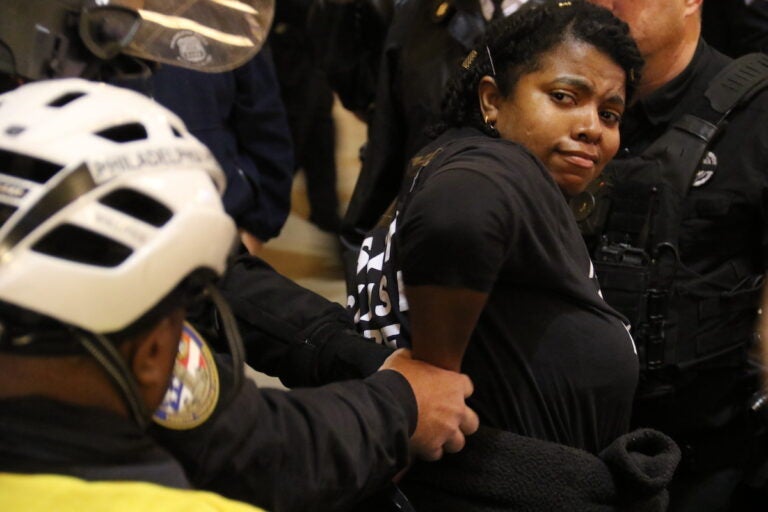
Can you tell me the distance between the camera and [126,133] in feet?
3.36

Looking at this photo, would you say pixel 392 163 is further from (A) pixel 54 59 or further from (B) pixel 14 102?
(B) pixel 14 102

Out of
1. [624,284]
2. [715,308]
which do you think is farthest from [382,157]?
[715,308]

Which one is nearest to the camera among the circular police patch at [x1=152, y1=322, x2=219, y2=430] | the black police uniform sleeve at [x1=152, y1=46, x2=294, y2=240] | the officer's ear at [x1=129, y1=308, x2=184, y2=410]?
the officer's ear at [x1=129, y1=308, x2=184, y2=410]

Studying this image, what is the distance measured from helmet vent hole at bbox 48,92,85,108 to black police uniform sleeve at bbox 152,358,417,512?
1.20 feet

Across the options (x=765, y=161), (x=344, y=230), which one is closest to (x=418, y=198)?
(x=765, y=161)

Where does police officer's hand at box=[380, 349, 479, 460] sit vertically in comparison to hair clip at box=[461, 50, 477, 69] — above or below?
below

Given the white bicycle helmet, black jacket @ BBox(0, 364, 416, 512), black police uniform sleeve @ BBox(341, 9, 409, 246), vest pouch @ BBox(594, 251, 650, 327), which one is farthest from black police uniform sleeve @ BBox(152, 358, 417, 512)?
black police uniform sleeve @ BBox(341, 9, 409, 246)

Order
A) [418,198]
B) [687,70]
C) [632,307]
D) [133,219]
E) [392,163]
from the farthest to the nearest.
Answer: [392,163] → [687,70] → [632,307] → [418,198] → [133,219]

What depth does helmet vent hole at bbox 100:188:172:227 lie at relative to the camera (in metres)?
0.95

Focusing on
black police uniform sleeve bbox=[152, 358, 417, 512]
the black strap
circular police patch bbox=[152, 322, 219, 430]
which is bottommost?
black police uniform sleeve bbox=[152, 358, 417, 512]

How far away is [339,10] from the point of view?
291cm

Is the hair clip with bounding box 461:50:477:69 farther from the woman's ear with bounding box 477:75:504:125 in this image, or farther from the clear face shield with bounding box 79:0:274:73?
the clear face shield with bounding box 79:0:274:73

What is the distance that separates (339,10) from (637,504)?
6.34 ft

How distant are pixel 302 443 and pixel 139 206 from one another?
38 cm
